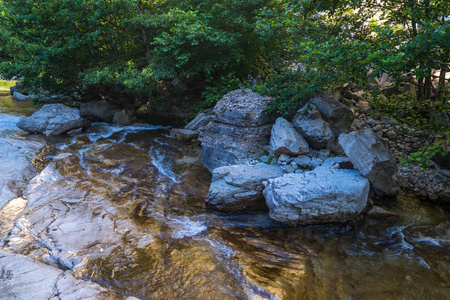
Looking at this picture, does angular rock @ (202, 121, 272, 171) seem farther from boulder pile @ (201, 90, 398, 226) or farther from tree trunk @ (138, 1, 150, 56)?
tree trunk @ (138, 1, 150, 56)

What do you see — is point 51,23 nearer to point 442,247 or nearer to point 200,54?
point 200,54

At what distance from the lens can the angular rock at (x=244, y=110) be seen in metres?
8.11

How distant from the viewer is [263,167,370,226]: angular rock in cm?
572

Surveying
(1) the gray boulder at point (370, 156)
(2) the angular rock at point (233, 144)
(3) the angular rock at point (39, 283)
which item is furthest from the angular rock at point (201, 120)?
(3) the angular rock at point (39, 283)

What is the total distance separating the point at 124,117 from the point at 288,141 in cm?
996

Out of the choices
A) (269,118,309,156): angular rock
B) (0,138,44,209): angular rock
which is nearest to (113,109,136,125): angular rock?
(0,138,44,209): angular rock

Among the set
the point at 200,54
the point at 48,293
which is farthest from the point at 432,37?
the point at 200,54

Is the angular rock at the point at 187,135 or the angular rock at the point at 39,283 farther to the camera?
the angular rock at the point at 187,135

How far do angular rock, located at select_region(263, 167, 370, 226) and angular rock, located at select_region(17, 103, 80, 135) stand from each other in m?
10.6

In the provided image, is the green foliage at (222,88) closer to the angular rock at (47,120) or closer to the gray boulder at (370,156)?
the gray boulder at (370,156)

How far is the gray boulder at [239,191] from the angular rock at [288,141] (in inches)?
26.4

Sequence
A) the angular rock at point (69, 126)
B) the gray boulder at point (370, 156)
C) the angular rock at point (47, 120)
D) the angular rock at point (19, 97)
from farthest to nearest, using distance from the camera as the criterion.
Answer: the angular rock at point (19, 97), the angular rock at point (69, 126), the angular rock at point (47, 120), the gray boulder at point (370, 156)

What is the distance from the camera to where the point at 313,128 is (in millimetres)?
7246

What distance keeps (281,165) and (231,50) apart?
6.27m
